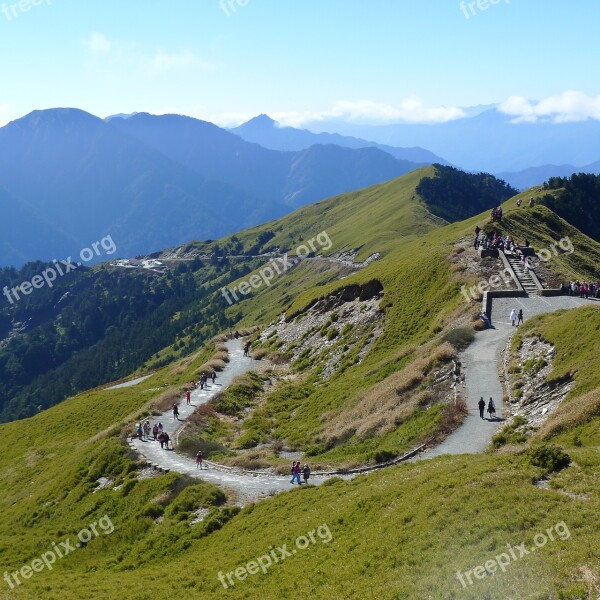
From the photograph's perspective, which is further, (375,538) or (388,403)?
(388,403)

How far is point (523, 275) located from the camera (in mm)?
64125

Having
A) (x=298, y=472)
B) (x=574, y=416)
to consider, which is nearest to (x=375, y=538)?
(x=298, y=472)

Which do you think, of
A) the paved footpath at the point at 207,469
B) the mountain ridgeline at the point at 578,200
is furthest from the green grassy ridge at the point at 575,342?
the mountain ridgeline at the point at 578,200

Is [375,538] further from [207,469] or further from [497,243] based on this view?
[497,243]

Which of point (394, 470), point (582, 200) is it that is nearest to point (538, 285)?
point (394, 470)

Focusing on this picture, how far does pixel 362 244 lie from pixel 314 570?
512 ft

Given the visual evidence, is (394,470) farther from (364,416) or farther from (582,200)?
(582,200)

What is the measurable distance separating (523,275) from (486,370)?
85.5ft

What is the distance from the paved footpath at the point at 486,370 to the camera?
31875mm

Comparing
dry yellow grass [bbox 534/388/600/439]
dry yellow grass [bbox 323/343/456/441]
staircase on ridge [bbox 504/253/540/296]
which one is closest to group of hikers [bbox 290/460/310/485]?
dry yellow grass [bbox 323/343/456/441]

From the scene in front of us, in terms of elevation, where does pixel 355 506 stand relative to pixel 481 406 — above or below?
above

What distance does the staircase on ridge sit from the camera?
6029cm

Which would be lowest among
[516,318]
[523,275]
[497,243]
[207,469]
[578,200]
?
[207,469]

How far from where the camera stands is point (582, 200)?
154625mm
